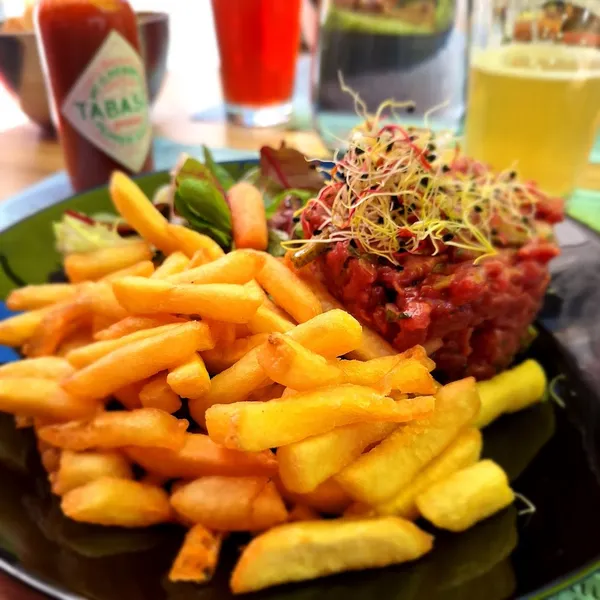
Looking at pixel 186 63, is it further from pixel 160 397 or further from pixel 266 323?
pixel 160 397

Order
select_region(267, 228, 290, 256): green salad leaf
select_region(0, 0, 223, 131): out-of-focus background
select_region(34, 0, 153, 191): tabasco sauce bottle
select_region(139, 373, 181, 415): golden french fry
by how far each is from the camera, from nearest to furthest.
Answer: select_region(139, 373, 181, 415): golden french fry → select_region(267, 228, 290, 256): green salad leaf → select_region(34, 0, 153, 191): tabasco sauce bottle → select_region(0, 0, 223, 131): out-of-focus background

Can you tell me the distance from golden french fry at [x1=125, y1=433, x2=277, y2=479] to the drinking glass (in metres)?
1.72

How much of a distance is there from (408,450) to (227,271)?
1.76 feet

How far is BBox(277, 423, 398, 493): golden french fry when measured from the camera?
1.13m

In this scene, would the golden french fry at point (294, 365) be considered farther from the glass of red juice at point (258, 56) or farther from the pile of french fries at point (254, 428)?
the glass of red juice at point (258, 56)

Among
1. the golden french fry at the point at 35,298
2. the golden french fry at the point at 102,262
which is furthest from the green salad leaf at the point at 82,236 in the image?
the golden french fry at the point at 35,298

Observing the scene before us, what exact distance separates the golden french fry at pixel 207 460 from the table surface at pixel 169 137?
1.81 metres

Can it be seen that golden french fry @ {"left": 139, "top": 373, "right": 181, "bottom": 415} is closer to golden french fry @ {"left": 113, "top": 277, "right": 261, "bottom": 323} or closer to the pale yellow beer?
golden french fry @ {"left": 113, "top": 277, "right": 261, "bottom": 323}

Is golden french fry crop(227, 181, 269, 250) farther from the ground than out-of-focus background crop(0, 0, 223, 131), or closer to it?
farther from the ground

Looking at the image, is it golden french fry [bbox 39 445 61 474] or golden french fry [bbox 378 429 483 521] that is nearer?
golden french fry [bbox 378 429 483 521]

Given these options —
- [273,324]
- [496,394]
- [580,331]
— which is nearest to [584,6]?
[580,331]

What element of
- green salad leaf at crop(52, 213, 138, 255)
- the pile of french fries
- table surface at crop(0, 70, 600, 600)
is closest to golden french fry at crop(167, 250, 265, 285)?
the pile of french fries

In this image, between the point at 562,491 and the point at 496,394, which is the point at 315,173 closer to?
Answer: the point at 496,394

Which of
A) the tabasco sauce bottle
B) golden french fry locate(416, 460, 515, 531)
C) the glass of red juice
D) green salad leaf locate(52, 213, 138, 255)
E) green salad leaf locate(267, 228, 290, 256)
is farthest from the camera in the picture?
the glass of red juice
